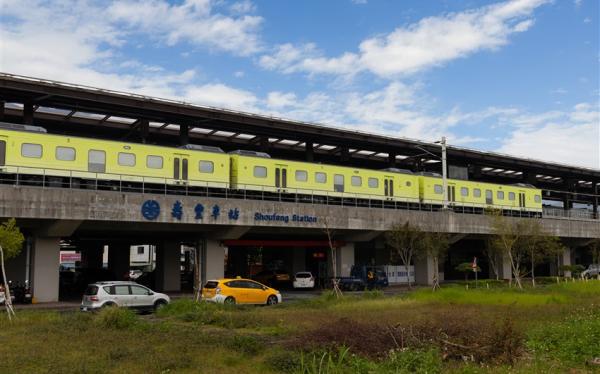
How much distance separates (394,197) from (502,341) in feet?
111

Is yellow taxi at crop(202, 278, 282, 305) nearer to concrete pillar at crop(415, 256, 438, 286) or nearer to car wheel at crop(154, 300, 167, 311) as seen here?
car wheel at crop(154, 300, 167, 311)

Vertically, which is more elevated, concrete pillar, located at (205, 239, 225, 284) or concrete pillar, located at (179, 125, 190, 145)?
concrete pillar, located at (179, 125, 190, 145)

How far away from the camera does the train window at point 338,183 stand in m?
41.9

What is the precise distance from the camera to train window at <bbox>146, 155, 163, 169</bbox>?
112ft

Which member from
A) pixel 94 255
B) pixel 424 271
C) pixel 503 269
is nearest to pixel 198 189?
pixel 424 271

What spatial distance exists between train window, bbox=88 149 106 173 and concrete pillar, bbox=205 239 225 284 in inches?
359

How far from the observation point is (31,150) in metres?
30.4

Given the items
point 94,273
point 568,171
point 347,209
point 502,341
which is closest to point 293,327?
point 502,341

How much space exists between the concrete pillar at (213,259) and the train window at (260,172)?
17.1 feet

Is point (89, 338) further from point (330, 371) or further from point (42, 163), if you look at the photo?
point (42, 163)

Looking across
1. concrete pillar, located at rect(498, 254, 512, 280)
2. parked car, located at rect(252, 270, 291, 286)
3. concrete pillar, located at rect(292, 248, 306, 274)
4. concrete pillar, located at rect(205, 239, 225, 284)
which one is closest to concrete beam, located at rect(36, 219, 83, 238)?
concrete pillar, located at rect(205, 239, 225, 284)

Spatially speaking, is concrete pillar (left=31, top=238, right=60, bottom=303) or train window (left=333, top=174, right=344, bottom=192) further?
train window (left=333, top=174, right=344, bottom=192)

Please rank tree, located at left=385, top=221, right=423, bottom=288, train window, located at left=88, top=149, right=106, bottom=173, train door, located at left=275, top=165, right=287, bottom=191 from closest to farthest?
train window, located at left=88, top=149, right=106, bottom=173
train door, located at left=275, top=165, right=287, bottom=191
tree, located at left=385, top=221, right=423, bottom=288

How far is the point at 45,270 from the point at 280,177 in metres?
15.6
